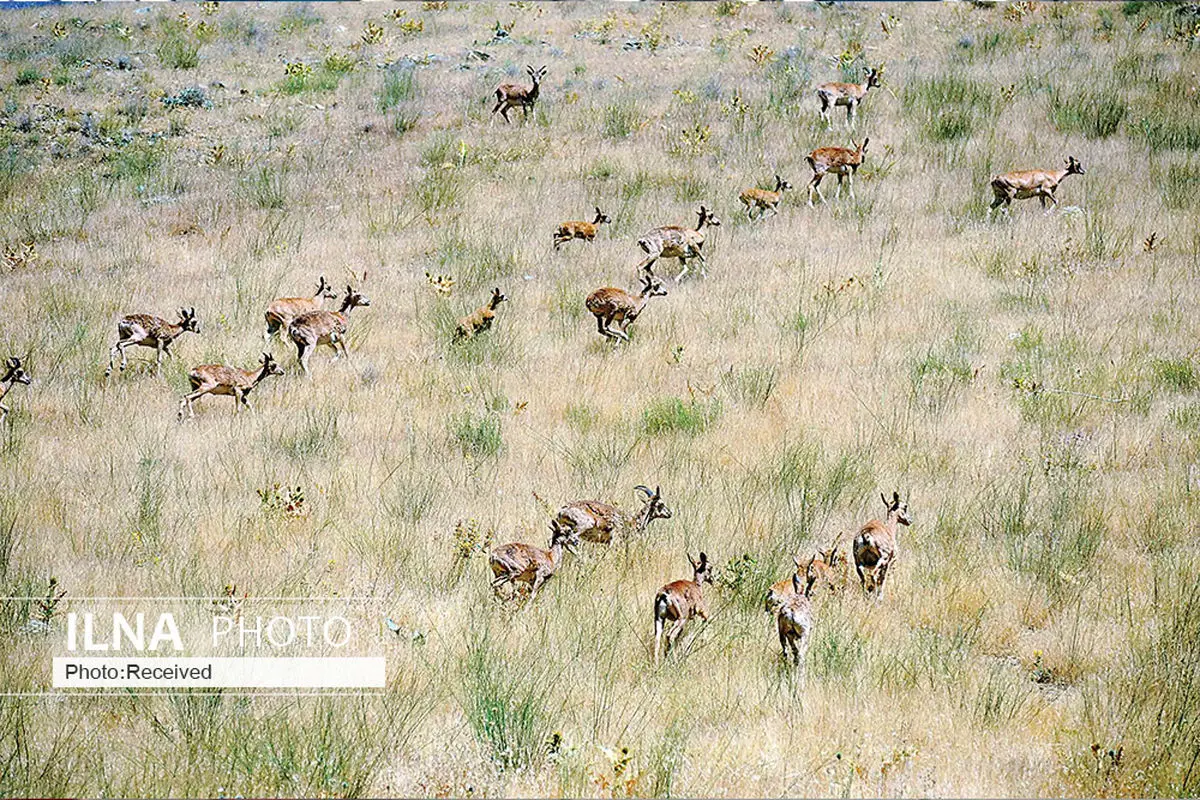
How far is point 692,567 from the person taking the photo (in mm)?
6188

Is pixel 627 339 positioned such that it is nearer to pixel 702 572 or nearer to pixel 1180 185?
pixel 702 572

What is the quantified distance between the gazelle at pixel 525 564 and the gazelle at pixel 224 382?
4.13 metres

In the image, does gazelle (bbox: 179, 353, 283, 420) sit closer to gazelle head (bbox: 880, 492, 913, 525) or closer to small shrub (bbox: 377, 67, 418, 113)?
gazelle head (bbox: 880, 492, 913, 525)

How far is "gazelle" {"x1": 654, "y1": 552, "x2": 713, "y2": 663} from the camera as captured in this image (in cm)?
516

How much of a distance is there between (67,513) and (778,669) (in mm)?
4903

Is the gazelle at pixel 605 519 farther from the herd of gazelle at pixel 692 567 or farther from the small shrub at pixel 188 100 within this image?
the small shrub at pixel 188 100

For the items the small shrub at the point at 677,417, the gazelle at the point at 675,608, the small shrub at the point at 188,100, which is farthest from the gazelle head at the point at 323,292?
the small shrub at the point at 188,100

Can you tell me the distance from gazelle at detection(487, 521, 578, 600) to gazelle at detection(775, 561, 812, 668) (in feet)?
4.62

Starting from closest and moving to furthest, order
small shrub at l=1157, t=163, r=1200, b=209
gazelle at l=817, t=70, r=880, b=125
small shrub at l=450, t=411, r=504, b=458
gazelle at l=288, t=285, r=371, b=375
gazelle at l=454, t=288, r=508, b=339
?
1. small shrub at l=450, t=411, r=504, b=458
2. gazelle at l=288, t=285, r=371, b=375
3. gazelle at l=454, t=288, r=508, b=339
4. small shrub at l=1157, t=163, r=1200, b=209
5. gazelle at l=817, t=70, r=880, b=125

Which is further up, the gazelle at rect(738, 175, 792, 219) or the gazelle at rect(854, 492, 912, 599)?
the gazelle at rect(738, 175, 792, 219)

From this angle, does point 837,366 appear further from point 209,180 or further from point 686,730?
point 209,180

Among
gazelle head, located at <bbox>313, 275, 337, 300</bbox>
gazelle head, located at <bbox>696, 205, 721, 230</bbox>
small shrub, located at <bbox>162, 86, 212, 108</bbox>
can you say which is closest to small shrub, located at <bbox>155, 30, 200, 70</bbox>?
small shrub, located at <bbox>162, 86, 212, 108</bbox>

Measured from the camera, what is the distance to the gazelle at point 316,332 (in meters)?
9.93

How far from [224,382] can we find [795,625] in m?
6.02
